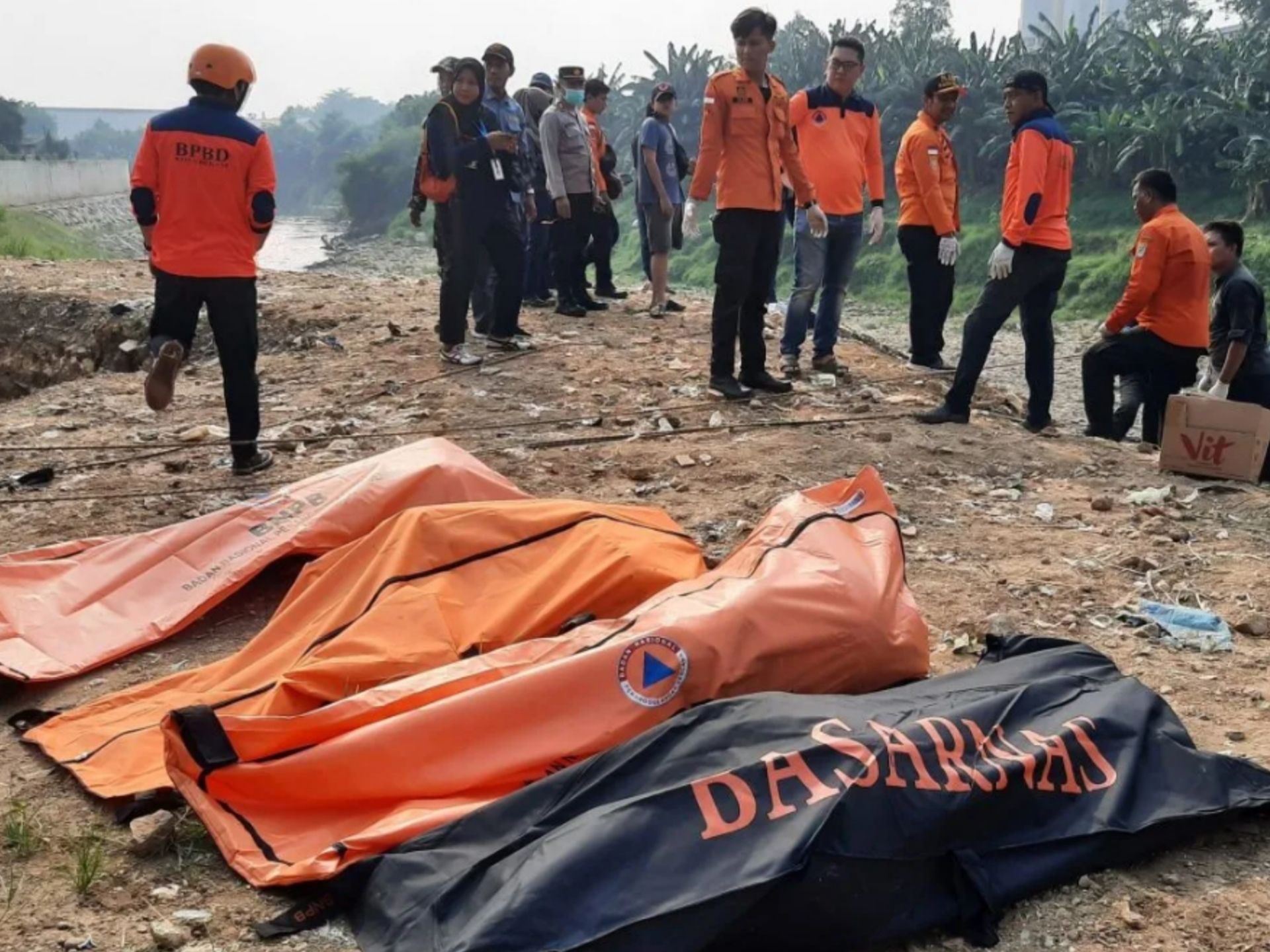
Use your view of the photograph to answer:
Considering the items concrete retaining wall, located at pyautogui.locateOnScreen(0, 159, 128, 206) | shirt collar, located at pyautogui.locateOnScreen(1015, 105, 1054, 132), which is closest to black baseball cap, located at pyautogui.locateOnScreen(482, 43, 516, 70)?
shirt collar, located at pyautogui.locateOnScreen(1015, 105, 1054, 132)

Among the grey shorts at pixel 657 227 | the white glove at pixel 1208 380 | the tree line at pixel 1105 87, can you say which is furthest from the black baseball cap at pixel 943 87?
the tree line at pixel 1105 87

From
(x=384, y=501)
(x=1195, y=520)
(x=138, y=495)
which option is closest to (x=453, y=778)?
(x=384, y=501)

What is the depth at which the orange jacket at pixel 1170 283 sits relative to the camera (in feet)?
18.4

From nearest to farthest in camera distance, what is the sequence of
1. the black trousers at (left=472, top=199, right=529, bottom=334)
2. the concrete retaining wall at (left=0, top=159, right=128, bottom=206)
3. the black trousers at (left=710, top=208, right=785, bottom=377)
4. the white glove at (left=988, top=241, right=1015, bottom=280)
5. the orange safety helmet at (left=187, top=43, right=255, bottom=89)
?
the orange safety helmet at (left=187, top=43, right=255, bottom=89)
the white glove at (left=988, top=241, right=1015, bottom=280)
the black trousers at (left=710, top=208, right=785, bottom=377)
the black trousers at (left=472, top=199, right=529, bottom=334)
the concrete retaining wall at (left=0, top=159, right=128, bottom=206)

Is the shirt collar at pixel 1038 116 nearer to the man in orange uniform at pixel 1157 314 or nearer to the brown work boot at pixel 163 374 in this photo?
the man in orange uniform at pixel 1157 314

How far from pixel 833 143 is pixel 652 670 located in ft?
14.6

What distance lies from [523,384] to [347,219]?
4903 cm

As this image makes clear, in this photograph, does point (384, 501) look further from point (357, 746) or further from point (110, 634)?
point (357, 746)

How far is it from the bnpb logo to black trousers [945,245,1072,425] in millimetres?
3350


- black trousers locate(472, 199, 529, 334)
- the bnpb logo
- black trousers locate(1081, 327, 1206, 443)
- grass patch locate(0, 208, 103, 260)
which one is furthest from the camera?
grass patch locate(0, 208, 103, 260)

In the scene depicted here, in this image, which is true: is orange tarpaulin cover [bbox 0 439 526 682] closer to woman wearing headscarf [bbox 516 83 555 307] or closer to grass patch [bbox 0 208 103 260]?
woman wearing headscarf [bbox 516 83 555 307]

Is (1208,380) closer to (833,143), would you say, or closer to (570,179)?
(833,143)

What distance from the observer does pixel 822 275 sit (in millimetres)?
6250

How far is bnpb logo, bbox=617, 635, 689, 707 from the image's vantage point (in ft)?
A: 8.02
